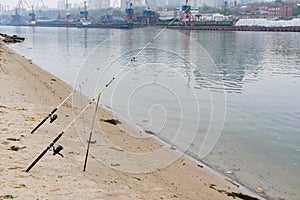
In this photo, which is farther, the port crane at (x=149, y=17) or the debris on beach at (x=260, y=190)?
the port crane at (x=149, y=17)

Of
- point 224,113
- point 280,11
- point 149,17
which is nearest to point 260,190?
point 224,113

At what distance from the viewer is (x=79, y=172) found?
235 inches

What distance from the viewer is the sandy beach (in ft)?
17.2

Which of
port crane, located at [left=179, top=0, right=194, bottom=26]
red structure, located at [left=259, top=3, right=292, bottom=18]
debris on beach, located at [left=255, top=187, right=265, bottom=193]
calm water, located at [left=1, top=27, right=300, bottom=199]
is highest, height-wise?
red structure, located at [left=259, top=3, right=292, bottom=18]

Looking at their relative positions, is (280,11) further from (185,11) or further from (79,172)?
(79,172)

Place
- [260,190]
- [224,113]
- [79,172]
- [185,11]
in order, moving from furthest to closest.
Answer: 1. [224,113]
2. [185,11]
3. [260,190]
4. [79,172]

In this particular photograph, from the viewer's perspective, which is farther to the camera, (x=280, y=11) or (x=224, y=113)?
(x=280, y=11)

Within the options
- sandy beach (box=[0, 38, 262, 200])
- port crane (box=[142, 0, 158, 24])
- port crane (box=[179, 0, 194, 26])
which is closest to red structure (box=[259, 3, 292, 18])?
port crane (box=[142, 0, 158, 24])

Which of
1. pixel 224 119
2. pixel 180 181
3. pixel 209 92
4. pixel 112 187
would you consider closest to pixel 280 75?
pixel 209 92

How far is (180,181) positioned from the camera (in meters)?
6.79

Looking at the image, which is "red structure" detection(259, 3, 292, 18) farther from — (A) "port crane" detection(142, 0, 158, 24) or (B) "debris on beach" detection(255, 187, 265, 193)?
(B) "debris on beach" detection(255, 187, 265, 193)

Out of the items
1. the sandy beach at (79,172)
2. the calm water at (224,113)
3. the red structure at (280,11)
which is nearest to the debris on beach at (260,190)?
the calm water at (224,113)

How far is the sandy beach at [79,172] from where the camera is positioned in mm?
5230

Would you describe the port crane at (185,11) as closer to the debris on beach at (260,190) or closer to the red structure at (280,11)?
the debris on beach at (260,190)
